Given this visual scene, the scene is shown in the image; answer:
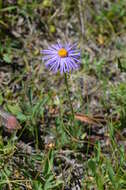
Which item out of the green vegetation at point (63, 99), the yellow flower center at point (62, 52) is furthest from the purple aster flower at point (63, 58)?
A: the green vegetation at point (63, 99)

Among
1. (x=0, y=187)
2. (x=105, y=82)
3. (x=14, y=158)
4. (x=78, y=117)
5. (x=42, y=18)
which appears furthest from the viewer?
(x=42, y=18)

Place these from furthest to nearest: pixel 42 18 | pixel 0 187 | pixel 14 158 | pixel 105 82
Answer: pixel 42 18, pixel 105 82, pixel 14 158, pixel 0 187

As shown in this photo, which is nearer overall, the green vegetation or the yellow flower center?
the green vegetation

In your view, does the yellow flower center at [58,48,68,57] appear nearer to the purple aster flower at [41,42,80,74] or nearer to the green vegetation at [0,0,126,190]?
the purple aster flower at [41,42,80,74]

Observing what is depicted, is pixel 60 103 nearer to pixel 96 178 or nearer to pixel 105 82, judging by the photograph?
pixel 105 82

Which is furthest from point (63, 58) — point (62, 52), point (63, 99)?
point (63, 99)

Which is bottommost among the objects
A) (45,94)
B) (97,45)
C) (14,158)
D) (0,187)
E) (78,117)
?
(0,187)

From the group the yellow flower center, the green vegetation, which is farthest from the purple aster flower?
the green vegetation

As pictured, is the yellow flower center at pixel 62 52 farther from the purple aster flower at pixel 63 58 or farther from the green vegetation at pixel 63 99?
the green vegetation at pixel 63 99

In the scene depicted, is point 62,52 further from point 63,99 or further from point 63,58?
point 63,99

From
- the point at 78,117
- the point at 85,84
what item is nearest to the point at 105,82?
the point at 85,84

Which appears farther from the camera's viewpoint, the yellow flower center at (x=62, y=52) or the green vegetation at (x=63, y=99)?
the yellow flower center at (x=62, y=52)
